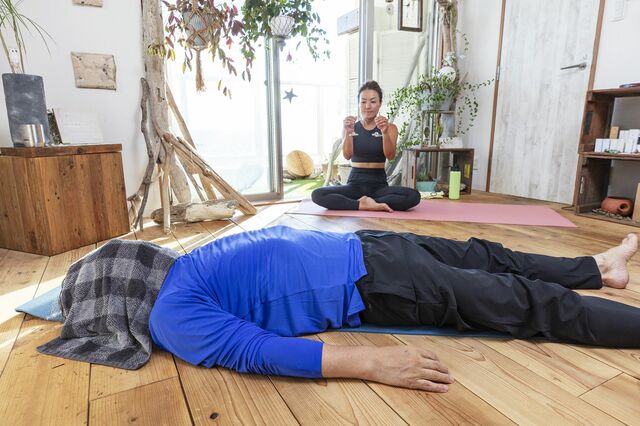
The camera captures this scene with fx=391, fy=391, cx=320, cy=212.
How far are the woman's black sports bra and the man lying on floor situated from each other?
2.02 m

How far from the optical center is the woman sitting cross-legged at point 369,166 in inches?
118

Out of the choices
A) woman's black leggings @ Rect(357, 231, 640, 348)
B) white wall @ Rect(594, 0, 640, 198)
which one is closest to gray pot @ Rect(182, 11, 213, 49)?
woman's black leggings @ Rect(357, 231, 640, 348)

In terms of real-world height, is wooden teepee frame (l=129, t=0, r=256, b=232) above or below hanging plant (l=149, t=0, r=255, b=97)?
below

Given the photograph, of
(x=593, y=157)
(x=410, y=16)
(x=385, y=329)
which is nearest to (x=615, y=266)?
(x=385, y=329)

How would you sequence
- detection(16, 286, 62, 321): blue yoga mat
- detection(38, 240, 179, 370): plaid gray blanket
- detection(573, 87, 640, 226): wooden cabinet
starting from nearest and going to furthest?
detection(38, 240, 179, 370): plaid gray blanket → detection(16, 286, 62, 321): blue yoga mat → detection(573, 87, 640, 226): wooden cabinet

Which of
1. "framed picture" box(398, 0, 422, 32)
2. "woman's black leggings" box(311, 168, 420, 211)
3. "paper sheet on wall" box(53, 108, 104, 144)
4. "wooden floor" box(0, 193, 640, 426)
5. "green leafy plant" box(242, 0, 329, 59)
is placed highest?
"framed picture" box(398, 0, 422, 32)

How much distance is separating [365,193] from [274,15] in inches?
61.7

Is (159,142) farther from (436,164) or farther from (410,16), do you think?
(436,164)

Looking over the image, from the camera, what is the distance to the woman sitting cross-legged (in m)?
3.00

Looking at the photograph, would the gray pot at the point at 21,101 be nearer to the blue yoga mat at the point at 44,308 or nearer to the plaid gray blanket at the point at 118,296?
the blue yoga mat at the point at 44,308

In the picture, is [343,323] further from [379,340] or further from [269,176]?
[269,176]

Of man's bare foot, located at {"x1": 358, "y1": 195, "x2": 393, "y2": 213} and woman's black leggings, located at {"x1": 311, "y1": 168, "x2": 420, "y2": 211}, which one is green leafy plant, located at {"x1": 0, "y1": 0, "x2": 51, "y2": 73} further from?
man's bare foot, located at {"x1": 358, "y1": 195, "x2": 393, "y2": 213}

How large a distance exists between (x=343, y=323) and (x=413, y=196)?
1978 millimetres

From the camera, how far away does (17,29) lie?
2336 millimetres
